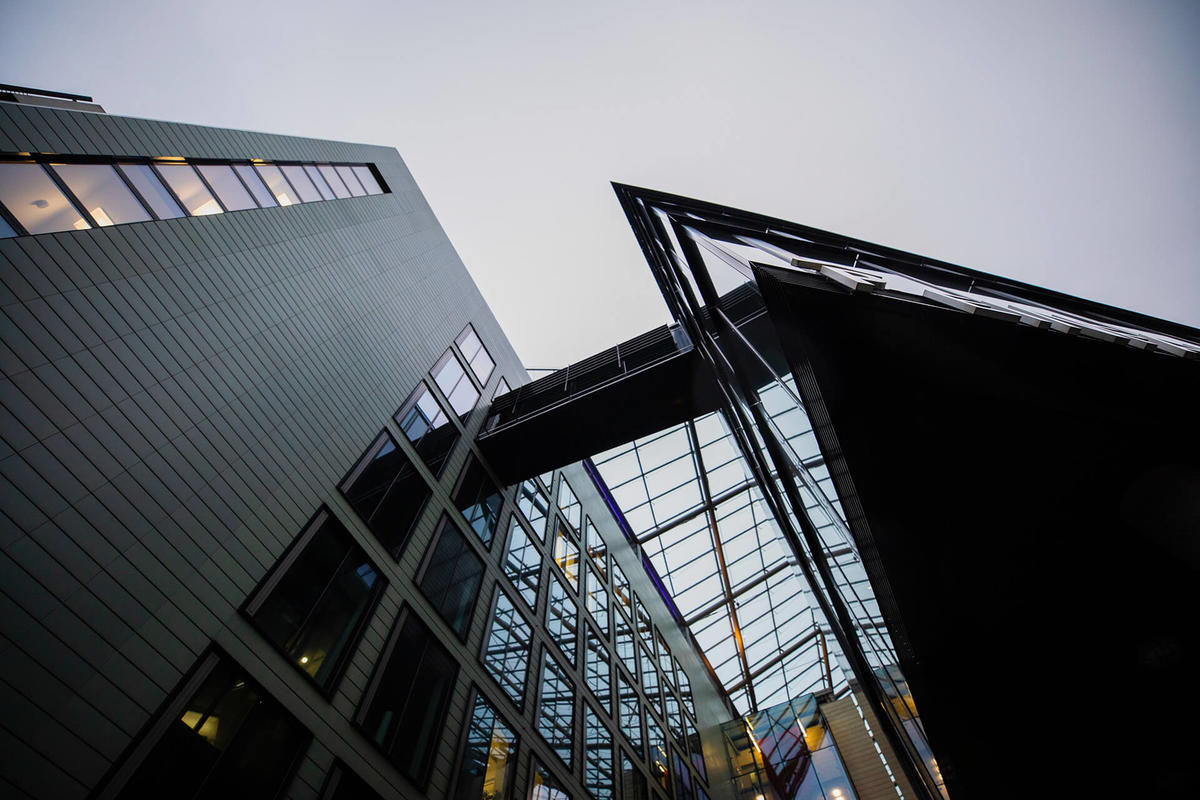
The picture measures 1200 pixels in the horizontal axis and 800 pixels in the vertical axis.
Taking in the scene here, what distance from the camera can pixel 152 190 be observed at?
30.3ft

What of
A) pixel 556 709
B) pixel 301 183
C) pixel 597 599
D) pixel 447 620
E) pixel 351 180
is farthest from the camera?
pixel 597 599

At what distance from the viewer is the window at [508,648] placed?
13438 millimetres

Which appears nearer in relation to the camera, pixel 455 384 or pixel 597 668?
pixel 455 384

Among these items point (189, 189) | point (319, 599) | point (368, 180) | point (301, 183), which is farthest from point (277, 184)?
point (319, 599)

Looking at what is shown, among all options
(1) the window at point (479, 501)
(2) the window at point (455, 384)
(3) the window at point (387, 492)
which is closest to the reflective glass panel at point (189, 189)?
(3) the window at point (387, 492)

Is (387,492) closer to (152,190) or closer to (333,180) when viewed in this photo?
(152,190)

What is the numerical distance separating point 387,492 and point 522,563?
6.27 m

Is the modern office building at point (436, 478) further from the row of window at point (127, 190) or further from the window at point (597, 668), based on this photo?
the window at point (597, 668)

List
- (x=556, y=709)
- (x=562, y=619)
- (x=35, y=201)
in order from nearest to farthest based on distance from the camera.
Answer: (x=35, y=201) → (x=556, y=709) → (x=562, y=619)

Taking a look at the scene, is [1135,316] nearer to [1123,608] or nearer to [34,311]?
[1123,608]

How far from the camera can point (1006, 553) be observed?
466cm

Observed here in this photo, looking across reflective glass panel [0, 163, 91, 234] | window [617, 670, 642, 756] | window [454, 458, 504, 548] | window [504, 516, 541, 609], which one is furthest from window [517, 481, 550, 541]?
reflective glass panel [0, 163, 91, 234]

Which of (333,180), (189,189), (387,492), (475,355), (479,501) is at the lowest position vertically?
(387,492)

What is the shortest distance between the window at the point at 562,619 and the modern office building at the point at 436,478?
0.53 ft
